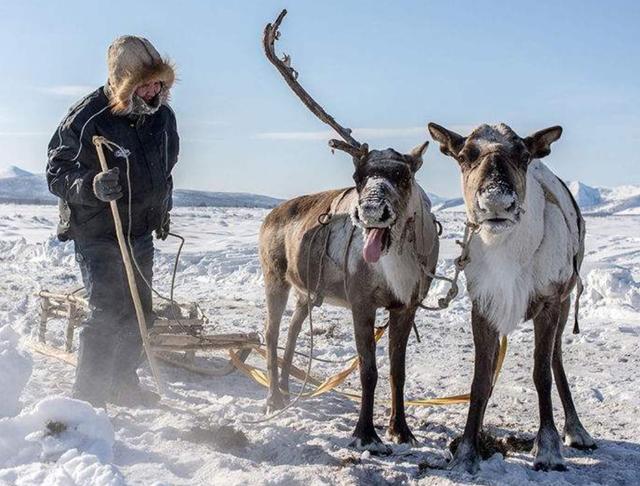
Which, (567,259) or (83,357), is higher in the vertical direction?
(567,259)

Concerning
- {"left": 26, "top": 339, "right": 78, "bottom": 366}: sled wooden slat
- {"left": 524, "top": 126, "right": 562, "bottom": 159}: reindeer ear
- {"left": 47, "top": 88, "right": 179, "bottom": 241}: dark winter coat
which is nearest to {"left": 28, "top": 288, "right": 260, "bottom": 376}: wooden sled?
{"left": 26, "top": 339, "right": 78, "bottom": 366}: sled wooden slat

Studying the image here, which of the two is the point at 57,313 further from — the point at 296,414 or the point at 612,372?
the point at 612,372

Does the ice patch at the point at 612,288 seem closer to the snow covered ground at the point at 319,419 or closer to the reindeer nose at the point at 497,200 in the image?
the snow covered ground at the point at 319,419

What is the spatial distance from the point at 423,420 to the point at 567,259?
1763 millimetres

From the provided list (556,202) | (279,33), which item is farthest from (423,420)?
(279,33)

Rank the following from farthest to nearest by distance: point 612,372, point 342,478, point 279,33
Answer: point 612,372
point 279,33
point 342,478

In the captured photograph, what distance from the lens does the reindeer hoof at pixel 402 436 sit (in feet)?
17.2

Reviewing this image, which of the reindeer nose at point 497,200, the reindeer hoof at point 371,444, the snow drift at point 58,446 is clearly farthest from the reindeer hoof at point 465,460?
the snow drift at point 58,446

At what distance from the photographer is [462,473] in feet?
14.9

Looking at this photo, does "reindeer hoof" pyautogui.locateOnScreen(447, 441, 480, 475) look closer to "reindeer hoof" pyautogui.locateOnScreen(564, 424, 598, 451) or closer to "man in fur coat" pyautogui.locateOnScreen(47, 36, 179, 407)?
"reindeer hoof" pyautogui.locateOnScreen(564, 424, 598, 451)

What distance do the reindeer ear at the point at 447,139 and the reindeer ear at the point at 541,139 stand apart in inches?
16.0

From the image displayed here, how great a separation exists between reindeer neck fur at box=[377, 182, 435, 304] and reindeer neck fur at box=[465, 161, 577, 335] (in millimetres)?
531

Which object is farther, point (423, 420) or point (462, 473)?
point (423, 420)

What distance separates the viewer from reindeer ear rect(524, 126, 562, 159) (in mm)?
4543
